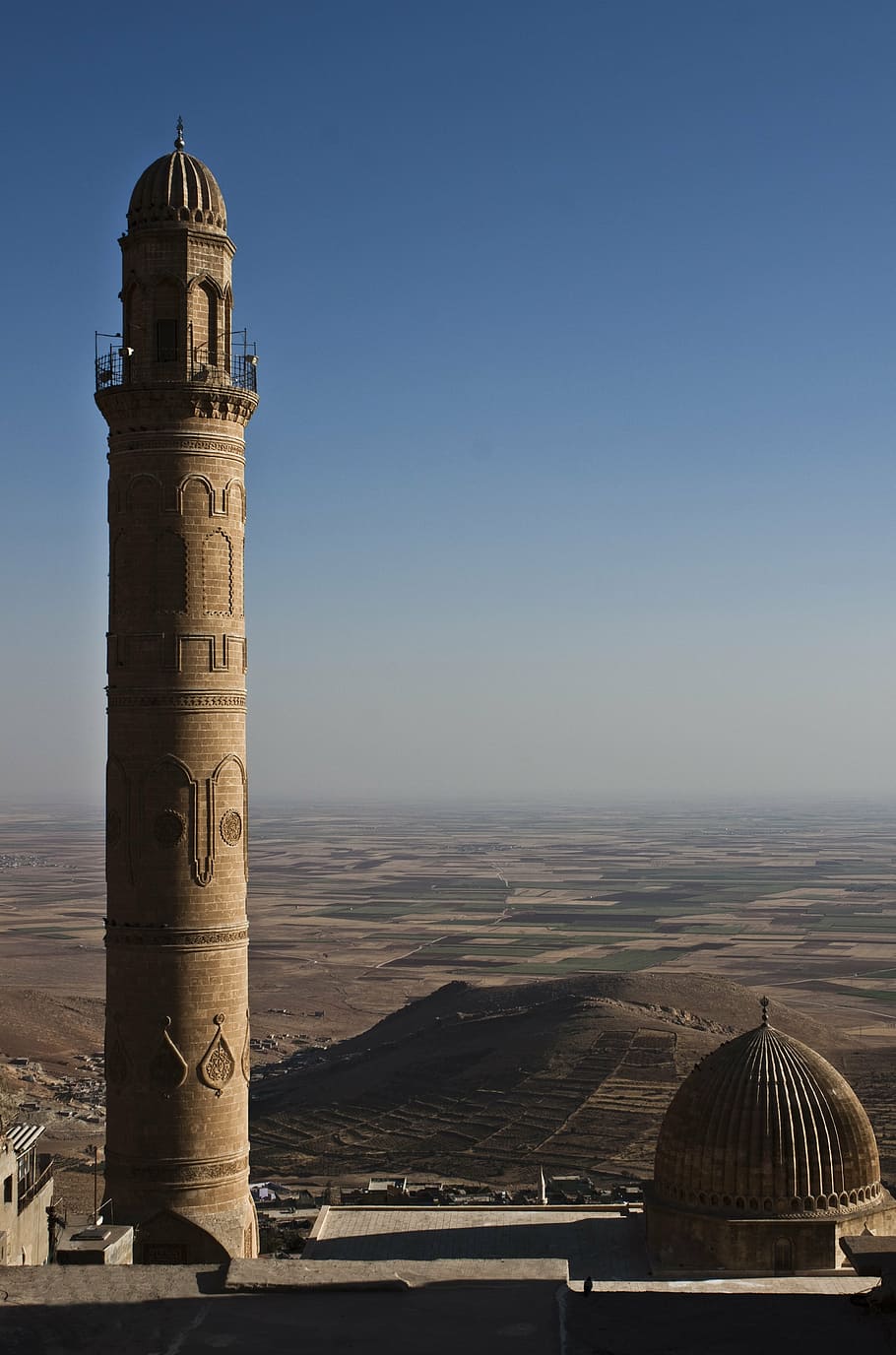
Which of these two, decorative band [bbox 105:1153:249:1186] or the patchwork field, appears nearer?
decorative band [bbox 105:1153:249:1186]

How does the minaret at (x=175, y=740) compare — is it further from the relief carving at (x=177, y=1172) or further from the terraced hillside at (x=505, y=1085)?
the terraced hillside at (x=505, y=1085)

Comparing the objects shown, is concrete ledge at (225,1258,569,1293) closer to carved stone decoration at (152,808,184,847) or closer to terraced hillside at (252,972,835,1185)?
carved stone decoration at (152,808,184,847)

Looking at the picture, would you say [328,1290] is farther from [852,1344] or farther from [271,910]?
[271,910]

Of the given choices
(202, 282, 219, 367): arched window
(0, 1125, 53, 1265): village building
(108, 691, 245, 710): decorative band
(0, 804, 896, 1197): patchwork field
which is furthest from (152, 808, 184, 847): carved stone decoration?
(0, 804, 896, 1197): patchwork field

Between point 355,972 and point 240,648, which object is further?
point 355,972

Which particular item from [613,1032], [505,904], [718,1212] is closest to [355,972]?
[613,1032]
